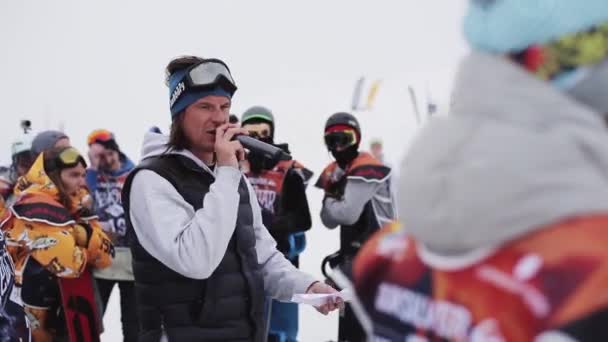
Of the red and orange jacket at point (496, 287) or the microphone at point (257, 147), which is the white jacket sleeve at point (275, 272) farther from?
the red and orange jacket at point (496, 287)

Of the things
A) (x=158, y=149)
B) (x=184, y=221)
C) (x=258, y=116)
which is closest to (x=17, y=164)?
(x=258, y=116)

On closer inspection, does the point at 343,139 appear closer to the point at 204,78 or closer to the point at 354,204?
the point at 354,204

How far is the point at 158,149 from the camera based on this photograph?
7.32 feet

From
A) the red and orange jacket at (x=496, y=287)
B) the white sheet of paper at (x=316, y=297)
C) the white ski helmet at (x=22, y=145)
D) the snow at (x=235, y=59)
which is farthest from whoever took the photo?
the snow at (x=235, y=59)

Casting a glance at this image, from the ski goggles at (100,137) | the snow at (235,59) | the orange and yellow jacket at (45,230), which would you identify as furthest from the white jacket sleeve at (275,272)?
the snow at (235,59)

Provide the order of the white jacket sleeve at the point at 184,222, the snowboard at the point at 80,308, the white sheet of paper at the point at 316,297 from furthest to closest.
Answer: the snowboard at the point at 80,308 → the white sheet of paper at the point at 316,297 → the white jacket sleeve at the point at 184,222

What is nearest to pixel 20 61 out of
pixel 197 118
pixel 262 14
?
pixel 262 14

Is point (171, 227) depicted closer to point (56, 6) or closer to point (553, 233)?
point (553, 233)

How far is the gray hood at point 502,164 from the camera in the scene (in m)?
0.76

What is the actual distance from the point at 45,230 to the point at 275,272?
1295mm

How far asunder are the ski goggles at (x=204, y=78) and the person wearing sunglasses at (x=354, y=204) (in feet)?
5.74

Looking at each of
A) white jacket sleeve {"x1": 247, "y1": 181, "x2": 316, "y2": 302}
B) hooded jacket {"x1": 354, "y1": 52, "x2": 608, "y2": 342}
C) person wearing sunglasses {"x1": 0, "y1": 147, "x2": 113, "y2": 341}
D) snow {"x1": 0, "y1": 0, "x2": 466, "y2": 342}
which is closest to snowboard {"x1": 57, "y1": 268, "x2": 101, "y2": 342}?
person wearing sunglasses {"x1": 0, "y1": 147, "x2": 113, "y2": 341}

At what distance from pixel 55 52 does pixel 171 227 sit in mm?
13677

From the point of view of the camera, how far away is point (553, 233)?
78cm
